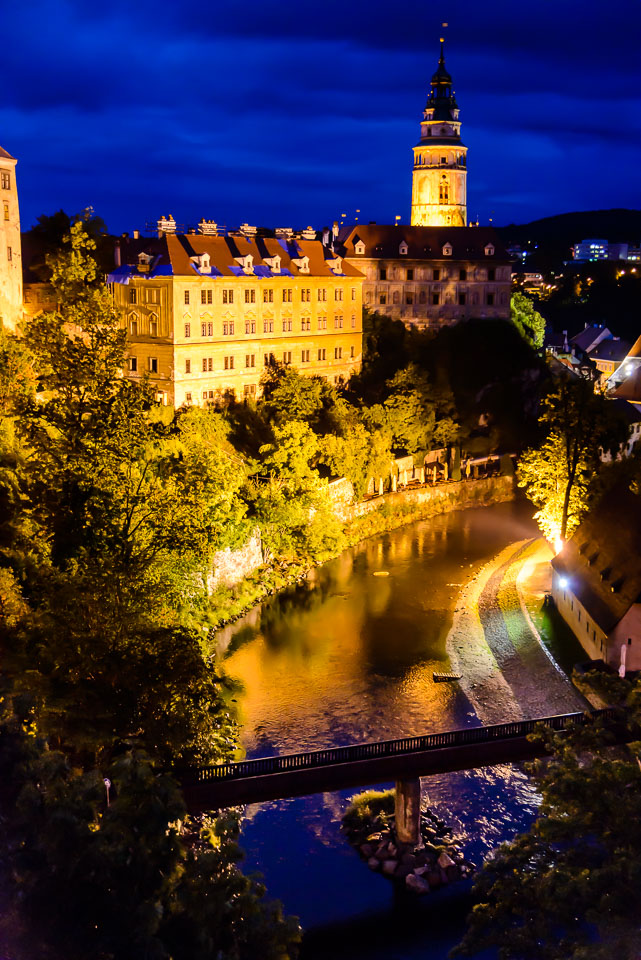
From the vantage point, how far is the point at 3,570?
2286cm

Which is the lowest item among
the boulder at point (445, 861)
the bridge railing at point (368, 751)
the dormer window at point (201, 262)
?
the boulder at point (445, 861)

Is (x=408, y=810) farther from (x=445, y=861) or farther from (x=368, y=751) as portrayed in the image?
(x=368, y=751)

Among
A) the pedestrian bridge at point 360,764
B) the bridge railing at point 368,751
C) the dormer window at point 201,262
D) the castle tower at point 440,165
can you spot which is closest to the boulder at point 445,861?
the pedestrian bridge at point 360,764

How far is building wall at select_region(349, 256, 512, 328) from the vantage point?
72.6 m

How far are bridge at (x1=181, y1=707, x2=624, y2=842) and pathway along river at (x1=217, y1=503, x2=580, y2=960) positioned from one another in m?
2.01

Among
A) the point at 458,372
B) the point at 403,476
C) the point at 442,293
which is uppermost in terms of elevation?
the point at 442,293

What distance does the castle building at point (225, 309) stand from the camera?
5116cm

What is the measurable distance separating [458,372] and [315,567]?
92.3ft

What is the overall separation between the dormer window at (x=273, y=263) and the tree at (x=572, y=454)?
75.7 feet

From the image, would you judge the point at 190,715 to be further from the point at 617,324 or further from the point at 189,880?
the point at 617,324

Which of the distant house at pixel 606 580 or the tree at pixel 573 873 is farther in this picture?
the distant house at pixel 606 580

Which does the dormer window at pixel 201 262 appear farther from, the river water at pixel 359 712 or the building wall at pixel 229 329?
the river water at pixel 359 712

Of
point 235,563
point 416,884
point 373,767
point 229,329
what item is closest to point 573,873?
point 373,767

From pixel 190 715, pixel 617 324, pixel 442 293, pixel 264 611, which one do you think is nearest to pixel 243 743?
pixel 190 715
